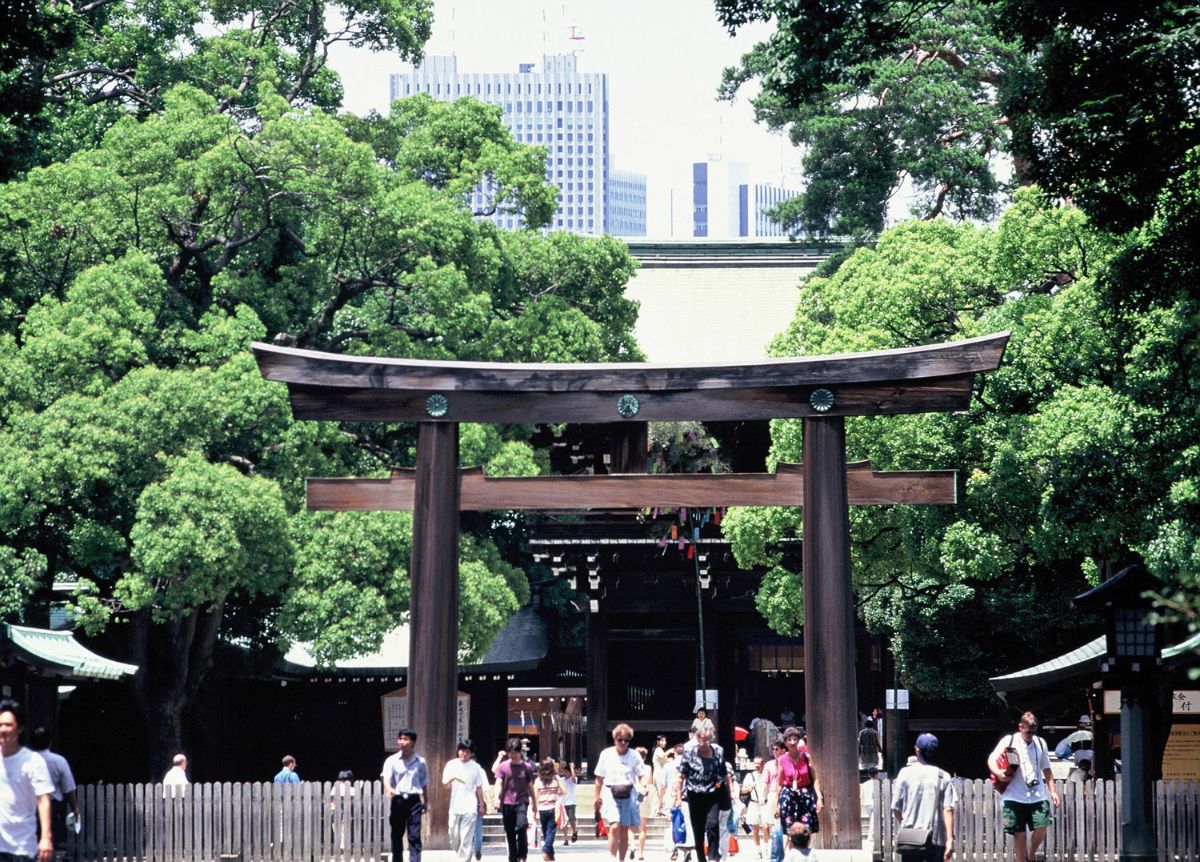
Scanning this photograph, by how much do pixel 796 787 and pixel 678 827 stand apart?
4201 mm

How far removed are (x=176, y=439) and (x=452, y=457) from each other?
8.58 m

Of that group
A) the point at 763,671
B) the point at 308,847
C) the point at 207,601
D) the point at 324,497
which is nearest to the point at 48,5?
the point at 207,601

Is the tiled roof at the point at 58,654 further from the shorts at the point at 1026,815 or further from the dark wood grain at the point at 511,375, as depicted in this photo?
the shorts at the point at 1026,815

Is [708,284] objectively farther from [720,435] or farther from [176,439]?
[176,439]

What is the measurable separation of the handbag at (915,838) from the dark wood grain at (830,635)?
4.21 meters

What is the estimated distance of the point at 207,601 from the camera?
29.8 m

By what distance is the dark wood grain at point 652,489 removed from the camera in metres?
21.1

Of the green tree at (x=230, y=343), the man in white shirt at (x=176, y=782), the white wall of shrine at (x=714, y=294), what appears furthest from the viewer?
the white wall of shrine at (x=714, y=294)

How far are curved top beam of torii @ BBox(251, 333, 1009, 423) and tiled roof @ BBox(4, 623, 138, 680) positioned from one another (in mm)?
3973

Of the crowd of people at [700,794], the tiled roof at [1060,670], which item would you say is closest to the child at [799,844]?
the crowd of people at [700,794]

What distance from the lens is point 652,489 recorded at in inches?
837

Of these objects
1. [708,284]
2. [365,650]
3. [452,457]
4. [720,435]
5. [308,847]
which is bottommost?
→ [308,847]

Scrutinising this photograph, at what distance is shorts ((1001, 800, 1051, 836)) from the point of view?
1706 cm

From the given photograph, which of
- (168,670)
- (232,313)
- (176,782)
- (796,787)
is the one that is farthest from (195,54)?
(796,787)
